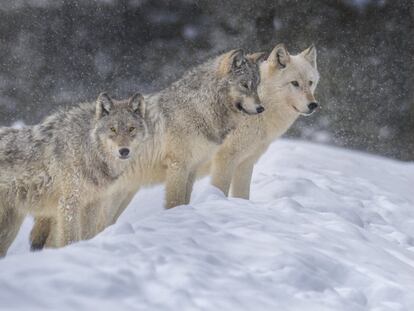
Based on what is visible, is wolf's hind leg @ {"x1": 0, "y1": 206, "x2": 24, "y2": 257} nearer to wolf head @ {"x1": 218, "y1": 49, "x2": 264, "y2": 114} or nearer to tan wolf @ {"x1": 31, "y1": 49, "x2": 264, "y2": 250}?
tan wolf @ {"x1": 31, "y1": 49, "x2": 264, "y2": 250}

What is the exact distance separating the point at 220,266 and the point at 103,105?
2.15 metres

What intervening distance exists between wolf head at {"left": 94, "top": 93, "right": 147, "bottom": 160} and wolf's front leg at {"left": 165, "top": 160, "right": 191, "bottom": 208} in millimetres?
463

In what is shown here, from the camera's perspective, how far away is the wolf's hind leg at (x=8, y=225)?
5.70m

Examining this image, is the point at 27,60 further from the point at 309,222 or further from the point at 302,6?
the point at 309,222

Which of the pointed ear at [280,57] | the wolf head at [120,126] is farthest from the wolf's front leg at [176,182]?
the pointed ear at [280,57]

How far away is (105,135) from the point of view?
18.5 ft

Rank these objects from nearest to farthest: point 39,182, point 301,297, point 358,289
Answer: point 301,297 < point 358,289 < point 39,182

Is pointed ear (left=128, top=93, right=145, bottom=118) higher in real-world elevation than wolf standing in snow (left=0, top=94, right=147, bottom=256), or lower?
higher

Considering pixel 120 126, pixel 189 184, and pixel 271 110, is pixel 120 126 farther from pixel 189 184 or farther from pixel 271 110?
pixel 271 110

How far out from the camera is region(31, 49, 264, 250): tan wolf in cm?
612

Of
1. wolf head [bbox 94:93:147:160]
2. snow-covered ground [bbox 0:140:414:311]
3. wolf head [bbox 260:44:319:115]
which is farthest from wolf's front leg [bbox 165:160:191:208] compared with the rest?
wolf head [bbox 260:44:319:115]

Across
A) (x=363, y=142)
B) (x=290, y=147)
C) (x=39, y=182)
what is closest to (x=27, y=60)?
(x=290, y=147)

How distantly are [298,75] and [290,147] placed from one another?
13.4 feet

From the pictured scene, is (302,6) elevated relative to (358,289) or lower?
elevated
